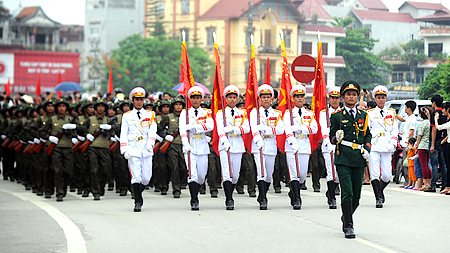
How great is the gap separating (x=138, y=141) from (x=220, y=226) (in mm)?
2938

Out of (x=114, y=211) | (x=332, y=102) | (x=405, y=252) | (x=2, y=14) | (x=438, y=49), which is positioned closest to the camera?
(x=405, y=252)

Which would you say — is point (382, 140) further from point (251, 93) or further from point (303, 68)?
point (303, 68)

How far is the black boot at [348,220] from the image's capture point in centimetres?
961

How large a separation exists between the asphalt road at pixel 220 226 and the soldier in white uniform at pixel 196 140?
0.49 m

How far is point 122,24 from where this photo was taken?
9544cm

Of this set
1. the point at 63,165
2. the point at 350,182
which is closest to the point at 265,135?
the point at 350,182

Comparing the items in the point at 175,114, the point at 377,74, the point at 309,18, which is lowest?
the point at 175,114

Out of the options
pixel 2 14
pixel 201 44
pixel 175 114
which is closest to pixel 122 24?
pixel 2 14

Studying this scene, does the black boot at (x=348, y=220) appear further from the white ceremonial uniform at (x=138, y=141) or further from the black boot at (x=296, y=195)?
the white ceremonial uniform at (x=138, y=141)

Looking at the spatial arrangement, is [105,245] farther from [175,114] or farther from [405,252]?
[175,114]

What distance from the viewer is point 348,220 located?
9711mm

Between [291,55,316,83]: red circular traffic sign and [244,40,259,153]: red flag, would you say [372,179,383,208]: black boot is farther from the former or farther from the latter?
[291,55,316,83]: red circular traffic sign

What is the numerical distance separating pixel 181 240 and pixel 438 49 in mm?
45133

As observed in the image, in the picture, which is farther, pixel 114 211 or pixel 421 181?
pixel 421 181
